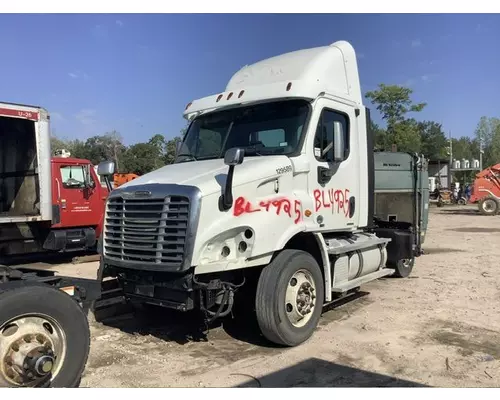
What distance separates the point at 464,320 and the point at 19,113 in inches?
255

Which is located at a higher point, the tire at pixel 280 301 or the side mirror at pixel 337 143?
the side mirror at pixel 337 143

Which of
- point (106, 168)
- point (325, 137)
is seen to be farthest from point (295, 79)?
point (106, 168)

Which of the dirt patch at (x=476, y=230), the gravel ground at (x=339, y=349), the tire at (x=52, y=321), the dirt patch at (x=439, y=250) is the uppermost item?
the tire at (x=52, y=321)

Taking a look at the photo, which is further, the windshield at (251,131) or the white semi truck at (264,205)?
the windshield at (251,131)

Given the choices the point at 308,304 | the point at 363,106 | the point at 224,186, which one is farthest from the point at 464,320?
the point at 224,186

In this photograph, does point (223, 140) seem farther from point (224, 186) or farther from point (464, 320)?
point (464, 320)

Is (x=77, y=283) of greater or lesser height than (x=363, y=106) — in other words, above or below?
below

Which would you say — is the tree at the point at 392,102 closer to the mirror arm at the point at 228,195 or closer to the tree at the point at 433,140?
the tree at the point at 433,140

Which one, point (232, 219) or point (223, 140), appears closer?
point (232, 219)

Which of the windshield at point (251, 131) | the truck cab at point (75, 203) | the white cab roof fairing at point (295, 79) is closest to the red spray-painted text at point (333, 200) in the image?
the windshield at point (251, 131)

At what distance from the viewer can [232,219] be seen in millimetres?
5141

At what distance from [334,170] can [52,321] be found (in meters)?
3.93

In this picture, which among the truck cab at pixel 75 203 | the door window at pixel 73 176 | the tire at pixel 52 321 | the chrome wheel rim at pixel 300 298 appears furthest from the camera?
the door window at pixel 73 176

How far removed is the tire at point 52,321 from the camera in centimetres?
376
